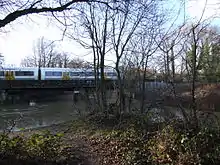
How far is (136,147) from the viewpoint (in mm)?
7195

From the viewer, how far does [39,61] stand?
63.4 m

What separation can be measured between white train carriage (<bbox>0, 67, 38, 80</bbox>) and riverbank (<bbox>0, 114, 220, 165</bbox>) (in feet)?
141

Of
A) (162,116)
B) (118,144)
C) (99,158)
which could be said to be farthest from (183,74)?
(99,158)

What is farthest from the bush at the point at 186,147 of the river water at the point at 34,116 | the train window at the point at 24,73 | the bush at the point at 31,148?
the train window at the point at 24,73

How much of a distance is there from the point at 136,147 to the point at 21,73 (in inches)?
1852

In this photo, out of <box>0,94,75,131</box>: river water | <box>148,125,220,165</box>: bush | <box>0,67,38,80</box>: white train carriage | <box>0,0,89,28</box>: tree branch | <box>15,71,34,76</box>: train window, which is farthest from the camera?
<box>15,71,34,76</box>: train window

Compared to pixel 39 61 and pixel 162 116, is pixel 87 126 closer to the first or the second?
pixel 162 116

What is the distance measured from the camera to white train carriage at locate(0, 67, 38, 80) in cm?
4918

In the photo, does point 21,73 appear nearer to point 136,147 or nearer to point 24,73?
point 24,73

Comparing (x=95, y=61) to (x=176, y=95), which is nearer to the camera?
(x=176, y=95)

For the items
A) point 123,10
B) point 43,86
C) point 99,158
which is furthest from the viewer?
point 43,86

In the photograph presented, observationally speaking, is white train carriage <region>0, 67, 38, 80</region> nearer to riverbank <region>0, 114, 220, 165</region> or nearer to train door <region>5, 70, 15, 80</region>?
train door <region>5, 70, 15, 80</region>

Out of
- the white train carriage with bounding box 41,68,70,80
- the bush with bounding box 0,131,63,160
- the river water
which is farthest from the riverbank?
the white train carriage with bounding box 41,68,70,80

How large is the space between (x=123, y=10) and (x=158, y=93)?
5.03 metres
